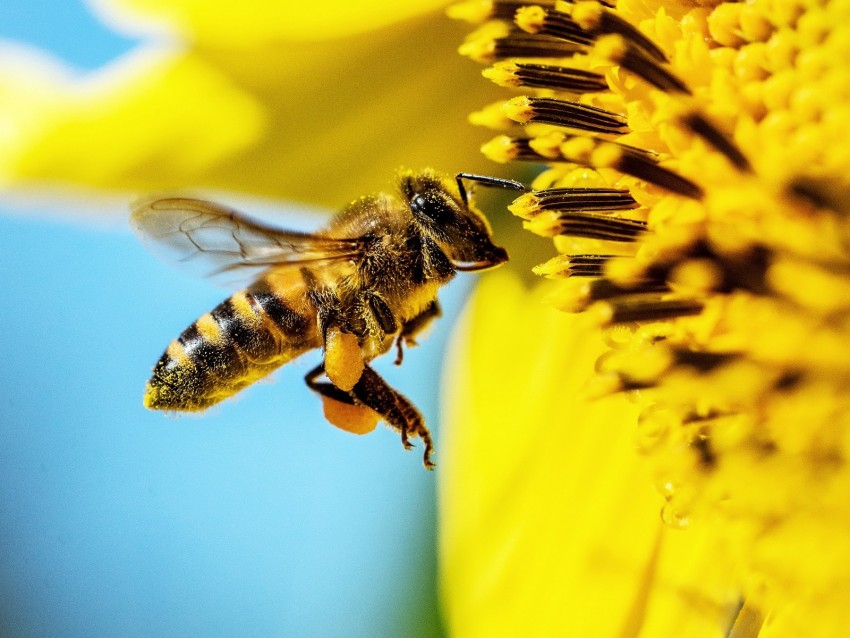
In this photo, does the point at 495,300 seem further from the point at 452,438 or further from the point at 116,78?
the point at 116,78

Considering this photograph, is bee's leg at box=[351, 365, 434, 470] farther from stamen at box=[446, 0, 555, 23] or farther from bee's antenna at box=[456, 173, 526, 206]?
stamen at box=[446, 0, 555, 23]

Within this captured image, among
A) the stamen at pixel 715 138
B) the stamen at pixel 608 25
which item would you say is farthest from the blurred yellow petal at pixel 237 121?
the stamen at pixel 715 138

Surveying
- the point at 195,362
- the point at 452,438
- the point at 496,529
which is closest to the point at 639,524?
the point at 496,529

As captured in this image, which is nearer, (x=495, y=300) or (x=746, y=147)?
(x=746, y=147)

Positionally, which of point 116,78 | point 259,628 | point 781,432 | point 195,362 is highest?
point 116,78

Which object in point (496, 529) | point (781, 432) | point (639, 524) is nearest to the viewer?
point (781, 432)

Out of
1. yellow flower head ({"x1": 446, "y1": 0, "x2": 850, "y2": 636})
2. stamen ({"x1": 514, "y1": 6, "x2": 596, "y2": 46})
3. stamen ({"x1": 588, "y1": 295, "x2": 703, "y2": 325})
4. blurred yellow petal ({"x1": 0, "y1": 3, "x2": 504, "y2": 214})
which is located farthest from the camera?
blurred yellow petal ({"x1": 0, "y1": 3, "x2": 504, "y2": 214})

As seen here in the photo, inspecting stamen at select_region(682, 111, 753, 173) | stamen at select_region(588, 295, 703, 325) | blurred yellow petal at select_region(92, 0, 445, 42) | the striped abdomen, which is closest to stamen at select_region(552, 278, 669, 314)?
stamen at select_region(588, 295, 703, 325)
